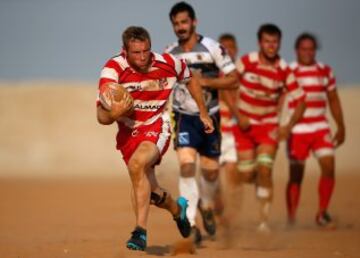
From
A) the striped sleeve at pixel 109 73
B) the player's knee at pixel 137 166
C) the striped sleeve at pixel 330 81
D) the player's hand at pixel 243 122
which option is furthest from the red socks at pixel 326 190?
the striped sleeve at pixel 109 73

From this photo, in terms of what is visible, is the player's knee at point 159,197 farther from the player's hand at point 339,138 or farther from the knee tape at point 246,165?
the player's hand at point 339,138

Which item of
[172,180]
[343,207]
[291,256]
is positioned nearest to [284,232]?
[172,180]

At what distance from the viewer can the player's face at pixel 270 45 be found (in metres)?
15.1

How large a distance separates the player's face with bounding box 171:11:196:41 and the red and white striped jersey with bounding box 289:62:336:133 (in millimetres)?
2831

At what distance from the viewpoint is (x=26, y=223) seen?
16406 mm

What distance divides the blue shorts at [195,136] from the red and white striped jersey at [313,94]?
2398 millimetres

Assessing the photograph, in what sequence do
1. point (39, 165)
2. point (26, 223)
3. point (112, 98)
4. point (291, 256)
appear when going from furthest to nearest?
1. point (39, 165)
2. point (26, 223)
3. point (291, 256)
4. point (112, 98)

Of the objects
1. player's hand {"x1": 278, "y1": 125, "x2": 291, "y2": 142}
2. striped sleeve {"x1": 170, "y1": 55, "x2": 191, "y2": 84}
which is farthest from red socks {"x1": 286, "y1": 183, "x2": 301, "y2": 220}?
striped sleeve {"x1": 170, "y1": 55, "x2": 191, "y2": 84}

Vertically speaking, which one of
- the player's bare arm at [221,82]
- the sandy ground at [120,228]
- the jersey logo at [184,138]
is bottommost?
the sandy ground at [120,228]

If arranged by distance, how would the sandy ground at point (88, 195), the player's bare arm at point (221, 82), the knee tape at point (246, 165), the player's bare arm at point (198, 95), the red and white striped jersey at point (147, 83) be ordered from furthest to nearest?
the knee tape at point (246, 165)
the player's bare arm at point (221, 82)
the sandy ground at point (88, 195)
the player's bare arm at point (198, 95)
the red and white striped jersey at point (147, 83)

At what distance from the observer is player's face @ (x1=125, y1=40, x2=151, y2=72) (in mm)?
11023

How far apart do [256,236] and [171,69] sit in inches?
140

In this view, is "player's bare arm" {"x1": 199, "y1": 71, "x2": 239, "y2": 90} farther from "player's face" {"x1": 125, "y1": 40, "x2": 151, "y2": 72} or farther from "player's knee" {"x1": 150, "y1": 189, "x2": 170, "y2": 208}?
"player's face" {"x1": 125, "y1": 40, "x2": 151, "y2": 72}

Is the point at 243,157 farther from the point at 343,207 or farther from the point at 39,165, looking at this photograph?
the point at 39,165
